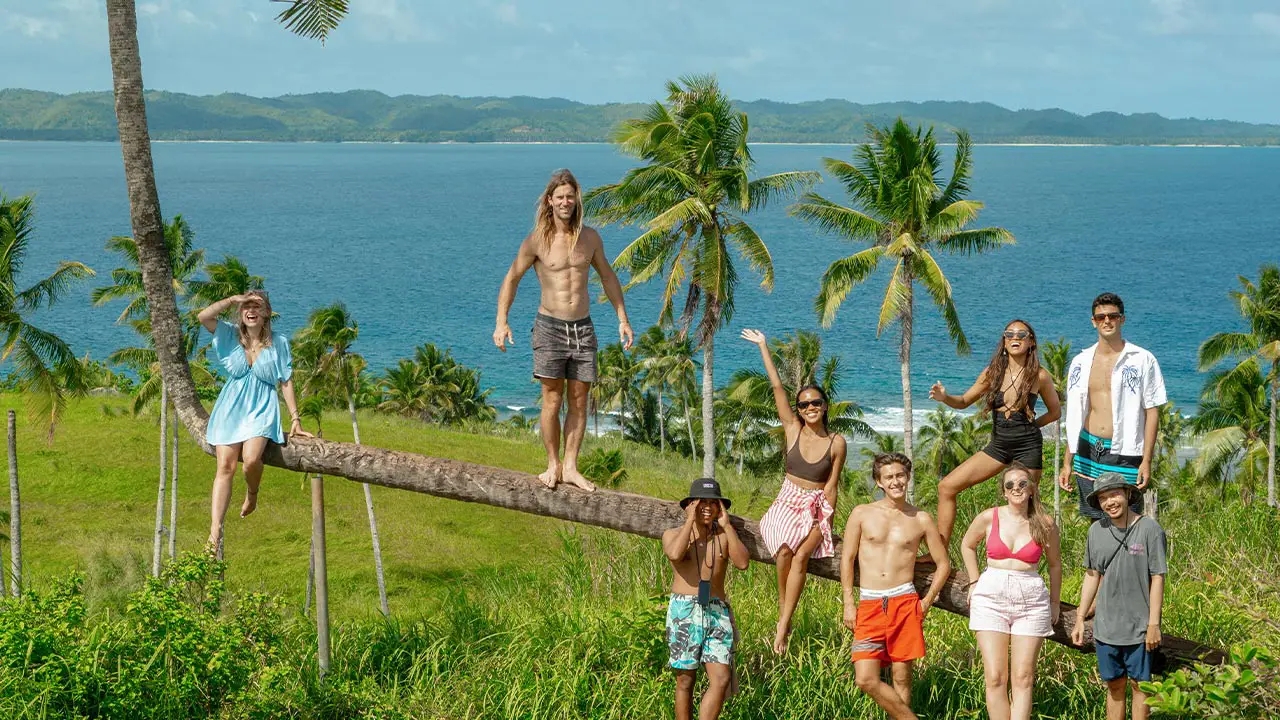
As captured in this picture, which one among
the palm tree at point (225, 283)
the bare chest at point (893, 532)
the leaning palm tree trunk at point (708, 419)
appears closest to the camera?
the bare chest at point (893, 532)

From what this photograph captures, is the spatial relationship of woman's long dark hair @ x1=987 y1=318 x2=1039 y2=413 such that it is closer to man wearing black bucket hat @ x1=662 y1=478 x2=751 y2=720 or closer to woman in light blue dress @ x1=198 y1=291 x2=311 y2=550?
man wearing black bucket hat @ x1=662 y1=478 x2=751 y2=720

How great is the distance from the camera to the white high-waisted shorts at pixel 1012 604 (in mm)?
8539

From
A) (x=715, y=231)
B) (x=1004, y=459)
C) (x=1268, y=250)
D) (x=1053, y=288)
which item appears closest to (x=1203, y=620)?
(x=1004, y=459)

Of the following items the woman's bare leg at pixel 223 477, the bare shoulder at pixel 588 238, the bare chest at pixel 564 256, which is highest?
the bare shoulder at pixel 588 238

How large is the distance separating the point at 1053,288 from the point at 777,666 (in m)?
112

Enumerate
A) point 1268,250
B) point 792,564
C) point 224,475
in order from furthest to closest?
point 1268,250, point 224,475, point 792,564

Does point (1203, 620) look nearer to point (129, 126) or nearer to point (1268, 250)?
point (129, 126)

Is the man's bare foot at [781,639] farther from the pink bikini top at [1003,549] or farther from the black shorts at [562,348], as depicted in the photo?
the black shorts at [562,348]

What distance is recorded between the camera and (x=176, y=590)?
10539 millimetres

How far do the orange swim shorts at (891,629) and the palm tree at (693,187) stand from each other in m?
26.9

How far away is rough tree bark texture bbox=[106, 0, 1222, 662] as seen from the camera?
31.5ft

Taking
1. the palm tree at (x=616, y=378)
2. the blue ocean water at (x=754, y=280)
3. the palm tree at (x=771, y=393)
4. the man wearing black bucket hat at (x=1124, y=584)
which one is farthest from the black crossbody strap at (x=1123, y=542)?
the blue ocean water at (x=754, y=280)

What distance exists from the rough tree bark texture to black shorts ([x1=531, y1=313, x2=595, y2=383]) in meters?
0.95

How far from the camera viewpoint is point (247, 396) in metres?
10.5
